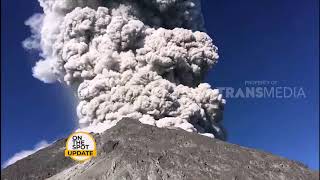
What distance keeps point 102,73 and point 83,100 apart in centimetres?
247

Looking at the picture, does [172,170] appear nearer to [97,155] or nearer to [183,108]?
[97,155]

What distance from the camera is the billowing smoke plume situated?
4969 cm

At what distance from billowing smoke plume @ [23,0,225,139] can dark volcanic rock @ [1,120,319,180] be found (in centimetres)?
377

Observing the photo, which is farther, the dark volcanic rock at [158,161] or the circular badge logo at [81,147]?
the circular badge logo at [81,147]

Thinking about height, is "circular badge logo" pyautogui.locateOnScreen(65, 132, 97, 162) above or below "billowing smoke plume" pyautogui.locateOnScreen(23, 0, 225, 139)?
below

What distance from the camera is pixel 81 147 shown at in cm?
4162

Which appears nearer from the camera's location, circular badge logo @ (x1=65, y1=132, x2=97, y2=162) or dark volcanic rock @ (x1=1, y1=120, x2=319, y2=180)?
dark volcanic rock @ (x1=1, y1=120, x2=319, y2=180)

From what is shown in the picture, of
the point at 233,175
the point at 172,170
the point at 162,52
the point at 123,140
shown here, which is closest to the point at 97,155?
the point at 123,140

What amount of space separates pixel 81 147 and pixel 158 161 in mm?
4921

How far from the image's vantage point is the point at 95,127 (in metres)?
50.0

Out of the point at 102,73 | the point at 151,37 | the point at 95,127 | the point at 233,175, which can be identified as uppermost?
the point at 151,37

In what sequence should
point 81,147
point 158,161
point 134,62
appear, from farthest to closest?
point 134,62
point 81,147
point 158,161

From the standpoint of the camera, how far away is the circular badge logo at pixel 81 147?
41.3 metres

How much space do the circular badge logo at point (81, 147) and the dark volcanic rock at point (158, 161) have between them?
54 cm
